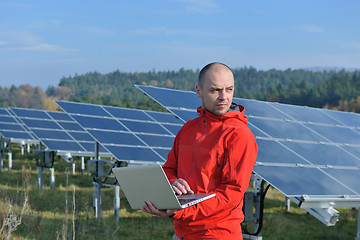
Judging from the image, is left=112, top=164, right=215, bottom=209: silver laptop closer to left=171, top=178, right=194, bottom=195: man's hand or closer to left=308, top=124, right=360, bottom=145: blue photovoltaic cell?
left=171, top=178, right=194, bottom=195: man's hand

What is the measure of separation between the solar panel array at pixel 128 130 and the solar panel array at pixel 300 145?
228 cm

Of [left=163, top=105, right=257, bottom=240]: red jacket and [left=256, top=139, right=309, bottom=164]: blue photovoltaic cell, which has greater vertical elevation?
[left=163, top=105, right=257, bottom=240]: red jacket

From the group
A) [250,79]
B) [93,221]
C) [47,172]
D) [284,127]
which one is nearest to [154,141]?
[93,221]

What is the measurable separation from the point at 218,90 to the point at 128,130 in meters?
11.2

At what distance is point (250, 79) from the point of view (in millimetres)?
122250

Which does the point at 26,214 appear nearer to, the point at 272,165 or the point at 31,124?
the point at 272,165

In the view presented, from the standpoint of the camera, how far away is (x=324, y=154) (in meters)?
9.00

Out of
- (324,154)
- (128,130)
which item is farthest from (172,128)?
(324,154)

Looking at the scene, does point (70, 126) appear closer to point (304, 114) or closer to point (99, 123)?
point (99, 123)

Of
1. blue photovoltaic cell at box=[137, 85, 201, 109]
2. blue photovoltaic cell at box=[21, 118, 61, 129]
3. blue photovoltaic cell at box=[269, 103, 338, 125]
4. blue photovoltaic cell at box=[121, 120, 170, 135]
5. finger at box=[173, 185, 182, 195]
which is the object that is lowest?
blue photovoltaic cell at box=[21, 118, 61, 129]

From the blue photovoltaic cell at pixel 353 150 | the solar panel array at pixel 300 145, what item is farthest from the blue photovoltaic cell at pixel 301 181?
the blue photovoltaic cell at pixel 353 150

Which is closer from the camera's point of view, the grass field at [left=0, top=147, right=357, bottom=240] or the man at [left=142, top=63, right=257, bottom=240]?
the man at [left=142, top=63, right=257, bottom=240]

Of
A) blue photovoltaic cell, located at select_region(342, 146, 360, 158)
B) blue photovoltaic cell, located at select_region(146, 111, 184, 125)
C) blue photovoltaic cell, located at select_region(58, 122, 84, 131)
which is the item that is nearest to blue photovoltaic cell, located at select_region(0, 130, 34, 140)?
blue photovoltaic cell, located at select_region(58, 122, 84, 131)

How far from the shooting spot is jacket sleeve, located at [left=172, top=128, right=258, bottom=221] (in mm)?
3078
